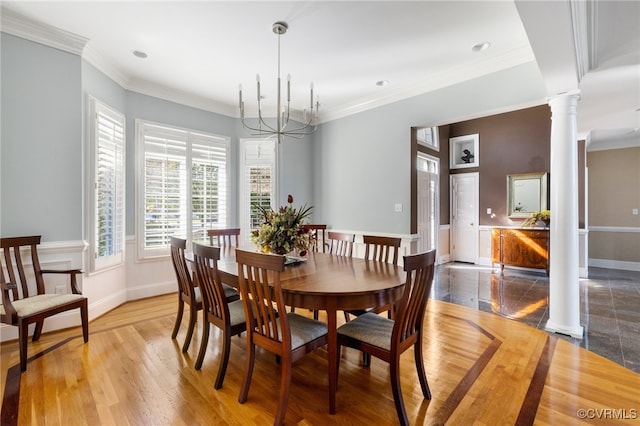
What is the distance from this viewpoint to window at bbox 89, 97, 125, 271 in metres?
3.26

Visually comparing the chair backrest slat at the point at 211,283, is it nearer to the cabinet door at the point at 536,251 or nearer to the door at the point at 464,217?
the cabinet door at the point at 536,251

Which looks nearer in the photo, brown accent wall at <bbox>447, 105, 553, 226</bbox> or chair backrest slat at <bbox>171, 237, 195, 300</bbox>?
chair backrest slat at <bbox>171, 237, 195, 300</bbox>

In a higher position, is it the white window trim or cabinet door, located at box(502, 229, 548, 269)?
the white window trim

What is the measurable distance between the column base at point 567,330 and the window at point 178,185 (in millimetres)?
4391

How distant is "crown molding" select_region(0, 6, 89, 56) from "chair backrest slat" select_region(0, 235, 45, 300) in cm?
187

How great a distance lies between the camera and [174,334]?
2.79 metres

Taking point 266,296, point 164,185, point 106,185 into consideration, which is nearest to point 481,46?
point 266,296

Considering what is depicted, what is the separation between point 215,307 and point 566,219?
10.9ft

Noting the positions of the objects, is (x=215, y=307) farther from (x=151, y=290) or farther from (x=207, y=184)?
(x=207, y=184)

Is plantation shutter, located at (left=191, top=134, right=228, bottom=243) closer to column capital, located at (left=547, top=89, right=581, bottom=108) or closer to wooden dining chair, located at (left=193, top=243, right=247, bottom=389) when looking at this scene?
wooden dining chair, located at (left=193, top=243, right=247, bottom=389)

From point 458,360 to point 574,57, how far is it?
2.61 meters

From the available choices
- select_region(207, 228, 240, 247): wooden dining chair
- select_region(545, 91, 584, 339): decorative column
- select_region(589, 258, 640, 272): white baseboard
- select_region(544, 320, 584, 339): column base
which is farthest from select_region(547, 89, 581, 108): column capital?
select_region(589, 258, 640, 272): white baseboard

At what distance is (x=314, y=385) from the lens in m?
2.09

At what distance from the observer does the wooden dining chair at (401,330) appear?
5.55ft
